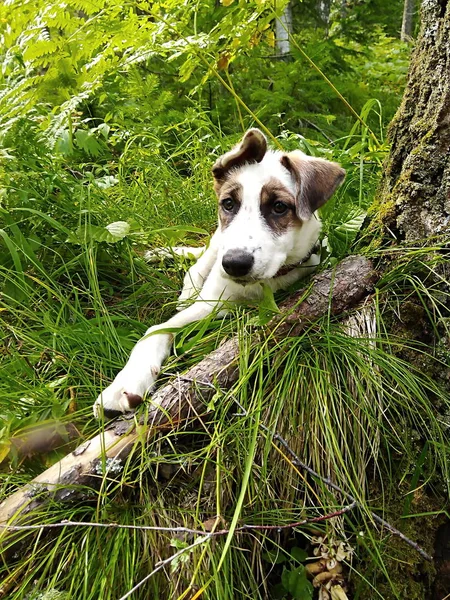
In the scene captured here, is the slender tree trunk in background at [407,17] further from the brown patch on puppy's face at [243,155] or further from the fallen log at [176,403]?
the fallen log at [176,403]

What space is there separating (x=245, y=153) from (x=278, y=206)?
1.16 feet

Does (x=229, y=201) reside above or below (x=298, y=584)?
above

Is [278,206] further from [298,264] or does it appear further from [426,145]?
[426,145]

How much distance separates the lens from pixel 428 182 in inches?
82.2

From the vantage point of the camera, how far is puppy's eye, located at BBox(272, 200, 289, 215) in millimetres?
2369

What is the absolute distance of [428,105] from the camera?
6.98 ft

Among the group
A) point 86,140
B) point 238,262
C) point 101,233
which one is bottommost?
point 238,262

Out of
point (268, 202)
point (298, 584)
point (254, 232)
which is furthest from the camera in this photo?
point (268, 202)

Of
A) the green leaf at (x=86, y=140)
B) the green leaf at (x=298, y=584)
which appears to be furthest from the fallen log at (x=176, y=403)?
the green leaf at (x=86, y=140)

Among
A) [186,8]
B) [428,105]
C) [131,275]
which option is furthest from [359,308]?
[186,8]

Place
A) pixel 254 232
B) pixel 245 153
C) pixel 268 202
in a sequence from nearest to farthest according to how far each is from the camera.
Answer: pixel 254 232
pixel 268 202
pixel 245 153

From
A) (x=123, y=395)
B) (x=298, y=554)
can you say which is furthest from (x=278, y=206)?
(x=298, y=554)

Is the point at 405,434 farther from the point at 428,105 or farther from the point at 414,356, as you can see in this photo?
the point at 428,105

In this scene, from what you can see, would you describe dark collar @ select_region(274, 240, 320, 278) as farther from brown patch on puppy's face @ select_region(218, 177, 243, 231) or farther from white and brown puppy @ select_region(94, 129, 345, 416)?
brown patch on puppy's face @ select_region(218, 177, 243, 231)
